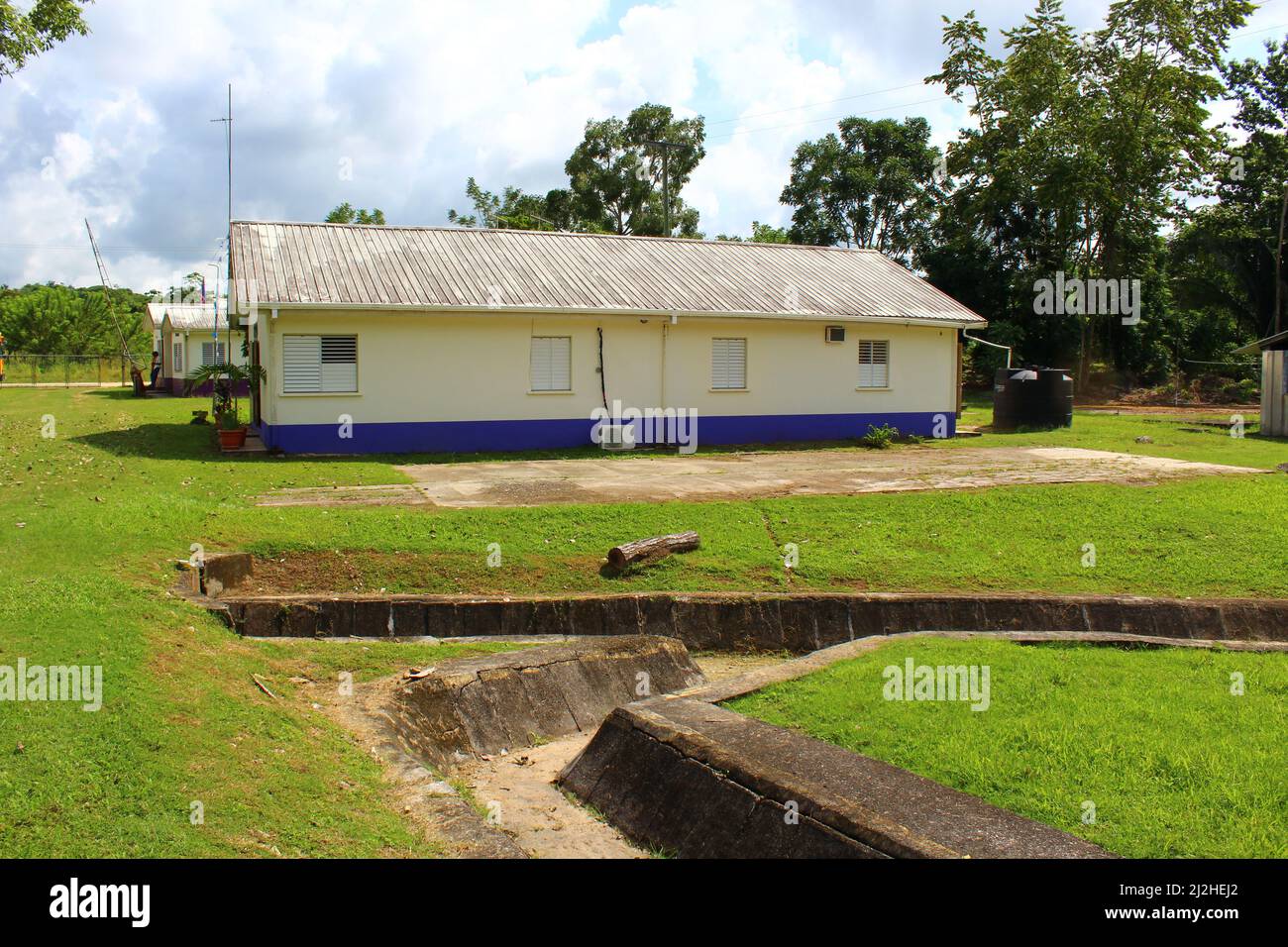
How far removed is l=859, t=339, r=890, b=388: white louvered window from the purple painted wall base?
75cm

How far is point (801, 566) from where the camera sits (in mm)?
10945

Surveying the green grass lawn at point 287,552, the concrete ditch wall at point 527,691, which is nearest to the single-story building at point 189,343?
the green grass lawn at point 287,552

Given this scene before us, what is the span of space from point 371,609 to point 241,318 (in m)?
14.0

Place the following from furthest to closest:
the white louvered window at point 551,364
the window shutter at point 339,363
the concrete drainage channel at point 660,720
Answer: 1. the white louvered window at point 551,364
2. the window shutter at point 339,363
3. the concrete drainage channel at point 660,720

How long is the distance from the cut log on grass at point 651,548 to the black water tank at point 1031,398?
1562 centimetres

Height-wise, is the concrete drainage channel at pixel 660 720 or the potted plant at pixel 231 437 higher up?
the potted plant at pixel 231 437

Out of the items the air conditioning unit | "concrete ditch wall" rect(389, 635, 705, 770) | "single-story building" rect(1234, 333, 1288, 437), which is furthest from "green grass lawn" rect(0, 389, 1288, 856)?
"single-story building" rect(1234, 333, 1288, 437)

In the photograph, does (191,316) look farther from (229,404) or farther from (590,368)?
(590,368)

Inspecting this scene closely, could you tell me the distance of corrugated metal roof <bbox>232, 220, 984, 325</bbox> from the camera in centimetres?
1891

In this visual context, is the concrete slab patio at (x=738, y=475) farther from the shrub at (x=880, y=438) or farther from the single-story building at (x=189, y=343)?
the single-story building at (x=189, y=343)

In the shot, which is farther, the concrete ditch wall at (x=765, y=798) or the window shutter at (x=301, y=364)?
the window shutter at (x=301, y=364)

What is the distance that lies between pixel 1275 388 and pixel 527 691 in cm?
2264

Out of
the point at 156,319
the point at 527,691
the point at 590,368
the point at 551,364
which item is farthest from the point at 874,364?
the point at 156,319

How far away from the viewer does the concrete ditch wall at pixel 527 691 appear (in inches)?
278
